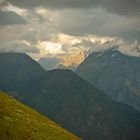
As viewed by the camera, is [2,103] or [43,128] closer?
[43,128]

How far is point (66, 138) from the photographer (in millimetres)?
62969

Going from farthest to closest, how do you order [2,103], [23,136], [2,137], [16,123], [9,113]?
[2,103] → [9,113] → [16,123] → [23,136] → [2,137]

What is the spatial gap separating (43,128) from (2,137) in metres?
14.5

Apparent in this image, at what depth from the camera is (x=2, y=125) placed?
51.4 meters

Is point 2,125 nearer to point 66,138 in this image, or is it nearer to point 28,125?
point 28,125

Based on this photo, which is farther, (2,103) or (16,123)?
(2,103)

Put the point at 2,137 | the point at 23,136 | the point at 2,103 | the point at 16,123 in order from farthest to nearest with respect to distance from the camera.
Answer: the point at 2,103
the point at 16,123
the point at 23,136
the point at 2,137

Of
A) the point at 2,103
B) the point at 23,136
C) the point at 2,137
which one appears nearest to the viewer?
the point at 2,137

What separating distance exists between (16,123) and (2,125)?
13.1 feet

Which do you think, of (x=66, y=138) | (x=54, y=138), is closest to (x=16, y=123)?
(x=54, y=138)

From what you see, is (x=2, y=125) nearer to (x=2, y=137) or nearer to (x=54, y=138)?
(x=2, y=137)

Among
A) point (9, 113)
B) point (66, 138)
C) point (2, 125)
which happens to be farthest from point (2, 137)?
point (66, 138)

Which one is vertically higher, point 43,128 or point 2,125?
point 2,125

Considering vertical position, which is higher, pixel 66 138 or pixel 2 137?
pixel 2 137
